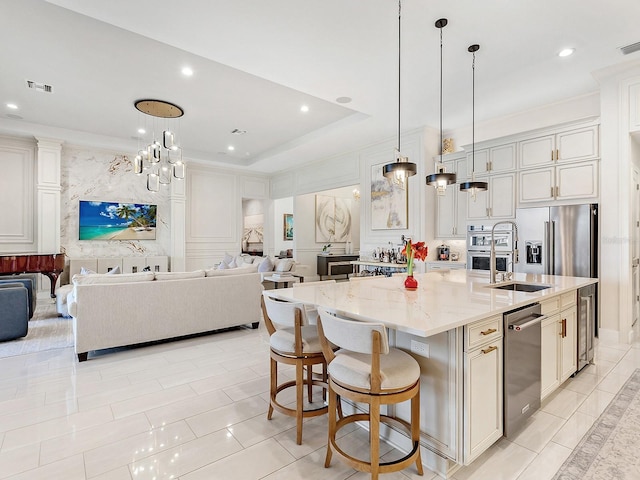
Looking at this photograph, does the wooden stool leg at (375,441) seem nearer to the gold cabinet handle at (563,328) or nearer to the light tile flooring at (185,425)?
the light tile flooring at (185,425)

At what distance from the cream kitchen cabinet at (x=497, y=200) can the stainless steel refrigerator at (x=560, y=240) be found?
0.29m

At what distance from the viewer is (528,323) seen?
2066 millimetres

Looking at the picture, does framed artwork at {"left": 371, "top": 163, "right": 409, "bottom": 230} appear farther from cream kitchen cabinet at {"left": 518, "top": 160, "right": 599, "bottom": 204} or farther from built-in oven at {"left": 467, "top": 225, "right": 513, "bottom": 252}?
cream kitchen cabinet at {"left": 518, "top": 160, "right": 599, "bottom": 204}

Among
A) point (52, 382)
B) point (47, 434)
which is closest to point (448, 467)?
point (47, 434)

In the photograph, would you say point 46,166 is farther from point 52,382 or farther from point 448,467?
point 448,467

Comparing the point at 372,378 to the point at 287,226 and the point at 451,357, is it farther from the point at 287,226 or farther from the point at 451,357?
the point at 287,226

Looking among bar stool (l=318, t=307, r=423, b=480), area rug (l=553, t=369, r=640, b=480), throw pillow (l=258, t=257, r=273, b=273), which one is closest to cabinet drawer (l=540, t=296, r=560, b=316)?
area rug (l=553, t=369, r=640, b=480)

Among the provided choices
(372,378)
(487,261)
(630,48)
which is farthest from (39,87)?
(630,48)

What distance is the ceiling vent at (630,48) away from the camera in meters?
3.33

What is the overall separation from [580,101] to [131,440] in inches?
246

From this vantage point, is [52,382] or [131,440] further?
[52,382]

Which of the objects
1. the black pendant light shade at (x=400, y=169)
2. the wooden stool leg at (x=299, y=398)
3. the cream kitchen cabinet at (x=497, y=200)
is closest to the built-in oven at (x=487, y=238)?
the cream kitchen cabinet at (x=497, y=200)

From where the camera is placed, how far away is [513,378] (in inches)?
78.8

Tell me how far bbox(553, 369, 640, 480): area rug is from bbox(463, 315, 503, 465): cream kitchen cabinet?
0.38 meters
